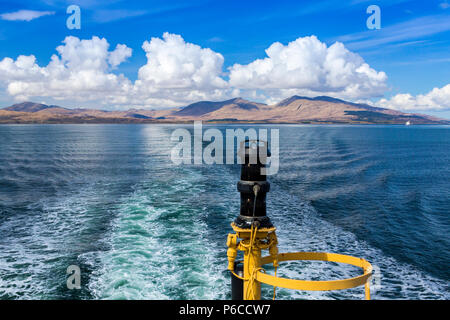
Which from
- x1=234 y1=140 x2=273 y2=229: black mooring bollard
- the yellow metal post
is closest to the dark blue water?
the yellow metal post

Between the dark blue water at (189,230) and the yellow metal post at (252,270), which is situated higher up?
the yellow metal post at (252,270)

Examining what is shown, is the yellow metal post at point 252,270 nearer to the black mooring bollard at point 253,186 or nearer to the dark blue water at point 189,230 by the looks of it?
the black mooring bollard at point 253,186

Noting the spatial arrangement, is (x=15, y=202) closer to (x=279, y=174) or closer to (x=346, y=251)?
(x=346, y=251)

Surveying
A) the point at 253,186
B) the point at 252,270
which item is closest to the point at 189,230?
the point at 252,270

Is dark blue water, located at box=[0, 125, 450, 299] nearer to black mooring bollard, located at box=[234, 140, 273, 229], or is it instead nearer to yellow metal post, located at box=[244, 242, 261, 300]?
yellow metal post, located at box=[244, 242, 261, 300]

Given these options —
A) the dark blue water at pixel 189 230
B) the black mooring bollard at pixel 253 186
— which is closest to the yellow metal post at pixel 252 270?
the black mooring bollard at pixel 253 186

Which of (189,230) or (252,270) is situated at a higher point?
(252,270)

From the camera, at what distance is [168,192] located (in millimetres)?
38000

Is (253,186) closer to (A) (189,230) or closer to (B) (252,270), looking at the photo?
(B) (252,270)

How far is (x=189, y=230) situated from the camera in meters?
25.6

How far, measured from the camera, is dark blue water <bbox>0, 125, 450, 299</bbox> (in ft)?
57.6

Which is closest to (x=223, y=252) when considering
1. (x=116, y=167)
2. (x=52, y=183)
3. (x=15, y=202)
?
(x=15, y=202)

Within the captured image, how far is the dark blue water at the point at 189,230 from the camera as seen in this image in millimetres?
17562

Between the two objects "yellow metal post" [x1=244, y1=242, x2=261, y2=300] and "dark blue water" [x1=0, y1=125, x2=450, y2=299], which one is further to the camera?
"dark blue water" [x1=0, y1=125, x2=450, y2=299]
